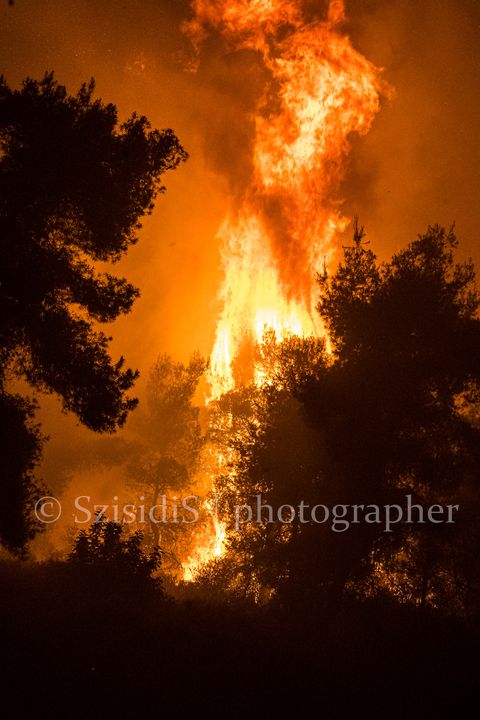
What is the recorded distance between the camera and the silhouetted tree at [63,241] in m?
10.2

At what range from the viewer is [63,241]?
37.5 ft

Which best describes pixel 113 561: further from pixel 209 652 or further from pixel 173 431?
pixel 173 431

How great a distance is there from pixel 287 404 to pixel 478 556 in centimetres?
810

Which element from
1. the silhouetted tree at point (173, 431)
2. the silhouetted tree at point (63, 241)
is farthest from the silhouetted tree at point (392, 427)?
the silhouetted tree at point (173, 431)

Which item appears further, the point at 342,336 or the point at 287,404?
the point at 287,404

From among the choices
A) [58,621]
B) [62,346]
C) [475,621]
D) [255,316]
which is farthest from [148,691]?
[255,316]

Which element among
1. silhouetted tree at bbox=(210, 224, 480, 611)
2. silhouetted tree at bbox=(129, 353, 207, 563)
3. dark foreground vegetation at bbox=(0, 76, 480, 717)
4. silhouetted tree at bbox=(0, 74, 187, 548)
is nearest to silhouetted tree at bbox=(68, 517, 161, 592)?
dark foreground vegetation at bbox=(0, 76, 480, 717)

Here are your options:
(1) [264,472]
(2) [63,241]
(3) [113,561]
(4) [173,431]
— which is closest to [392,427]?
(1) [264,472]

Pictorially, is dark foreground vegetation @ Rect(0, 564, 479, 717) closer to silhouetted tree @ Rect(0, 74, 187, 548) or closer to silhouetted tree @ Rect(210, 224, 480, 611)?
silhouetted tree @ Rect(210, 224, 480, 611)

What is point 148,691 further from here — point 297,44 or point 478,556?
point 297,44

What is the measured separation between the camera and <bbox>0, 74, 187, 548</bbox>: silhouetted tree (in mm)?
10250

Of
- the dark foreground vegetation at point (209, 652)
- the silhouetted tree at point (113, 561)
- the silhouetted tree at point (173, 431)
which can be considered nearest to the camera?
the dark foreground vegetation at point (209, 652)

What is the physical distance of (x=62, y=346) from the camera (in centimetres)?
1066

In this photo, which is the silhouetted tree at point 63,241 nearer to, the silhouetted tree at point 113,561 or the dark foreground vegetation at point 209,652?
the silhouetted tree at point 113,561
